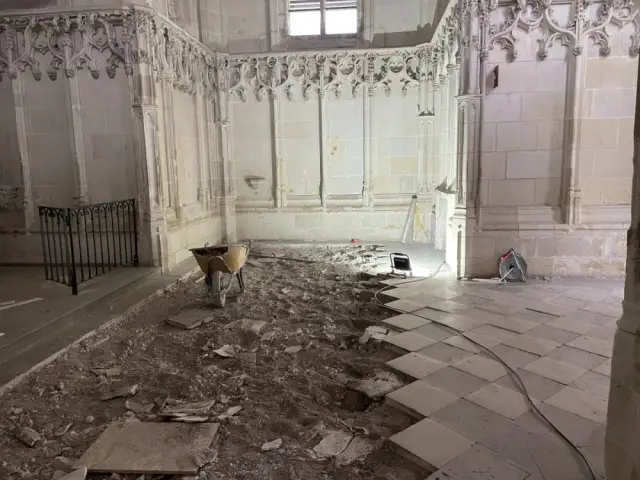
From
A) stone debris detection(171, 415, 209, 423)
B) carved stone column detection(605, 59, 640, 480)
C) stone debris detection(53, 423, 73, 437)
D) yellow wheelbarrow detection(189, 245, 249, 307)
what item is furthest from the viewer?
yellow wheelbarrow detection(189, 245, 249, 307)

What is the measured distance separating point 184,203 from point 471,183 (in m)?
4.32

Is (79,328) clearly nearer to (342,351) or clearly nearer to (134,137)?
(342,351)

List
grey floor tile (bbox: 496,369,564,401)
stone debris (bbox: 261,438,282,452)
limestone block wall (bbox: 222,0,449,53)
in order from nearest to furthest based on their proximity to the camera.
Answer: stone debris (bbox: 261,438,282,452), grey floor tile (bbox: 496,369,564,401), limestone block wall (bbox: 222,0,449,53)

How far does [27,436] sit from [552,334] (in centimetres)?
386

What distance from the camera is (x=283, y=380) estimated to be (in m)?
3.43

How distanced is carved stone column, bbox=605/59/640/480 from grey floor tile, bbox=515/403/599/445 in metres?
0.85

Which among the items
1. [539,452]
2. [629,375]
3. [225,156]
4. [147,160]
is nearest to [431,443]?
[539,452]

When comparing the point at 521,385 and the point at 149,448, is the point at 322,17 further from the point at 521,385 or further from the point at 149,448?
the point at 149,448

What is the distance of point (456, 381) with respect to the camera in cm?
320

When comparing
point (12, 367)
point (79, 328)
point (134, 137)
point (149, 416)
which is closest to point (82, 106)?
point (134, 137)

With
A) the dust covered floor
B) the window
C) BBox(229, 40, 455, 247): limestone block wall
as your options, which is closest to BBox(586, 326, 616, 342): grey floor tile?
the dust covered floor

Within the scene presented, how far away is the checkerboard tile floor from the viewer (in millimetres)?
2377

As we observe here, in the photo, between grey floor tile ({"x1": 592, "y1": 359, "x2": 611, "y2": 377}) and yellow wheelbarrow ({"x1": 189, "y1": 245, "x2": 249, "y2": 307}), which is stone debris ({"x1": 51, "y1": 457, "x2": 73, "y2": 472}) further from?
grey floor tile ({"x1": 592, "y1": 359, "x2": 611, "y2": 377})

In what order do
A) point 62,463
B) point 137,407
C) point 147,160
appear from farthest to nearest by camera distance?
point 147,160 < point 137,407 < point 62,463
